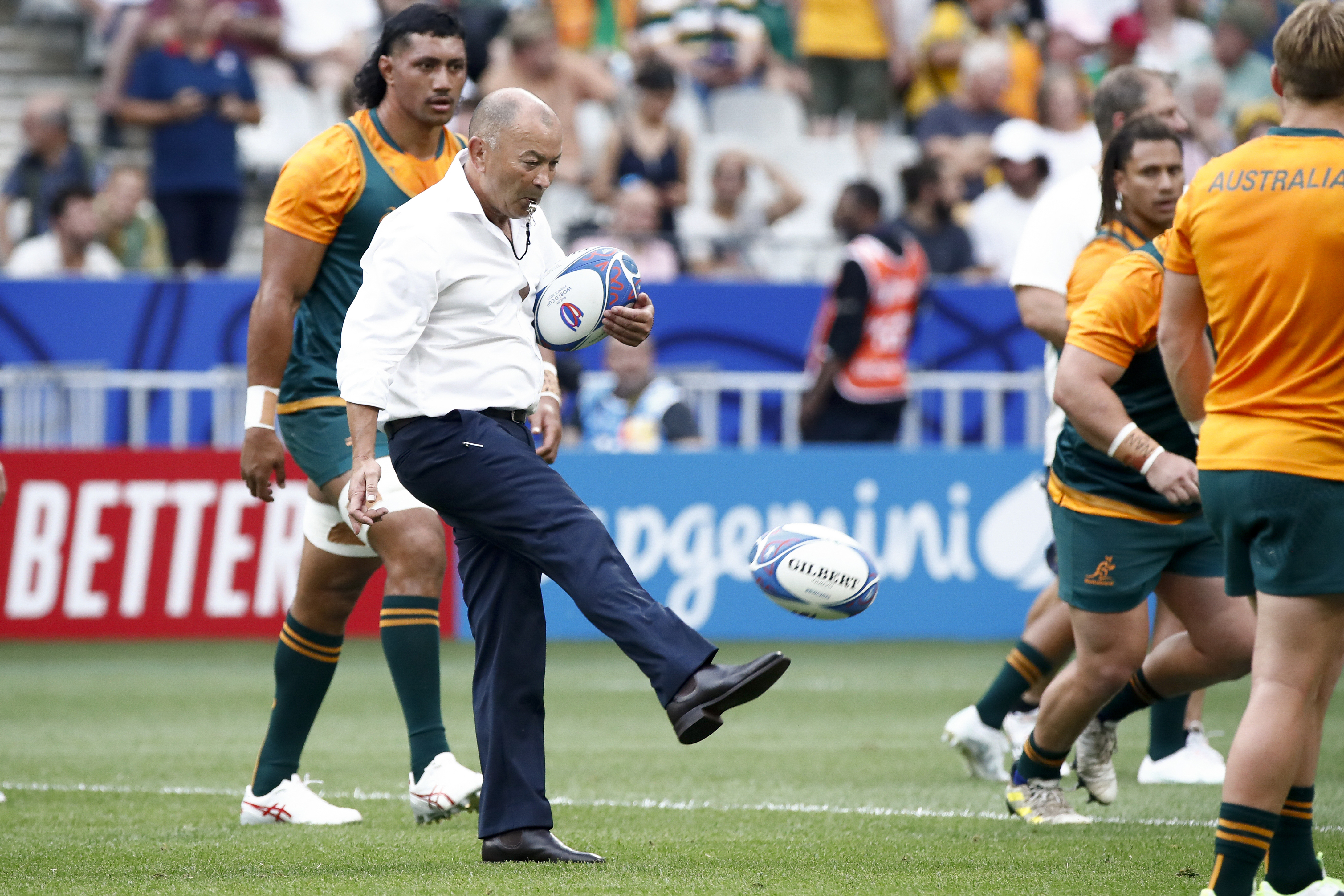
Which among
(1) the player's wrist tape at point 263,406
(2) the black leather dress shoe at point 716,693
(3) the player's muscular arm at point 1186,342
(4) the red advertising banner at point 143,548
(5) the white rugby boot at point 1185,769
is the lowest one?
(4) the red advertising banner at point 143,548

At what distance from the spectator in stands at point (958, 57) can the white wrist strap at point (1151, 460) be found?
40.8ft

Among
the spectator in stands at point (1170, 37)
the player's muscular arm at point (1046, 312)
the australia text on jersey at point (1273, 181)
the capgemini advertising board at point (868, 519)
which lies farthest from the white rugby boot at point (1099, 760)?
the spectator in stands at point (1170, 37)

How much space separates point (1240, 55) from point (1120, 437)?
13.4 metres

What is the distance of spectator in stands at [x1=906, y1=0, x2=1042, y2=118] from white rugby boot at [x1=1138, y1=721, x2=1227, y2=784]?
35.2ft

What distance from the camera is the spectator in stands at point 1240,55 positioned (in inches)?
683

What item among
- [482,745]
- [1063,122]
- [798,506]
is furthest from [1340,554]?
[1063,122]

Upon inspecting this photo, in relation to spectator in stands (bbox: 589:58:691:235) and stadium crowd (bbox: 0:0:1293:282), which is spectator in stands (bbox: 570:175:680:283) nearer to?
stadium crowd (bbox: 0:0:1293:282)

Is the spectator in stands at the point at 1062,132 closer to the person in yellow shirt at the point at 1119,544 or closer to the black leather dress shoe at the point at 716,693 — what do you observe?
the person in yellow shirt at the point at 1119,544

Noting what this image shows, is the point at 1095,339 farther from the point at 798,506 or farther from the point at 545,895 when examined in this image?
the point at 798,506

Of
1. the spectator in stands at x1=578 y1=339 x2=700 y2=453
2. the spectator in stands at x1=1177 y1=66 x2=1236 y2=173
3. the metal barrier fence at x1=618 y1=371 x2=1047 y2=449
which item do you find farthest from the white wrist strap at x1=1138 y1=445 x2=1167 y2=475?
the spectator in stands at x1=1177 y1=66 x2=1236 y2=173

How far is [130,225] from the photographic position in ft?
47.4

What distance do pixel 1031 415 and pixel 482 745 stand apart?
8794mm

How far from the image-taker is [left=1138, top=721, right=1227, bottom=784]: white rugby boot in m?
7.23

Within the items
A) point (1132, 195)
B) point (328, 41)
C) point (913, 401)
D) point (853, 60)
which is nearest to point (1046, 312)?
point (1132, 195)
